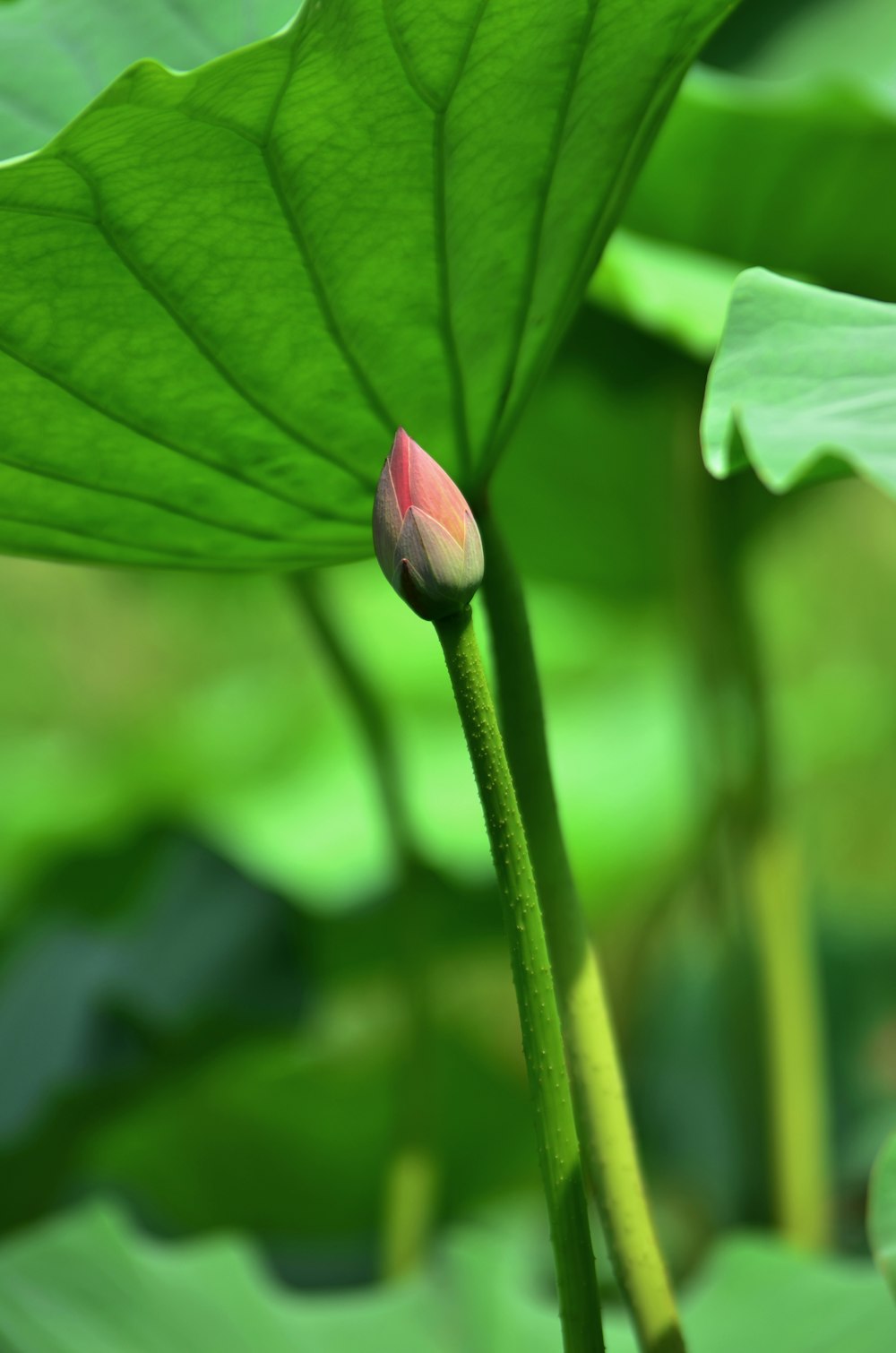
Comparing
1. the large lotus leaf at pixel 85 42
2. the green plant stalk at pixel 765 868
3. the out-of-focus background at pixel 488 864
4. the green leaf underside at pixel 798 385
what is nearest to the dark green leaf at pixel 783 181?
the out-of-focus background at pixel 488 864

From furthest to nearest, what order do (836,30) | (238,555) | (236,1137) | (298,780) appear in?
1. (298,780)
2. (236,1137)
3. (836,30)
4. (238,555)

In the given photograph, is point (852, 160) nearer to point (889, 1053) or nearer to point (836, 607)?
point (889, 1053)

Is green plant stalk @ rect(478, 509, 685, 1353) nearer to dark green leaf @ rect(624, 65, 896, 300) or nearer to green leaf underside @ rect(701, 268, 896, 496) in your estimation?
green leaf underside @ rect(701, 268, 896, 496)

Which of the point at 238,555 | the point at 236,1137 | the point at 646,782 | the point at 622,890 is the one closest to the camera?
the point at 238,555

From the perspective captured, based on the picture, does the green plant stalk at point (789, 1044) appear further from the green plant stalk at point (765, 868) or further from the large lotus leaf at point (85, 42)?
the large lotus leaf at point (85, 42)

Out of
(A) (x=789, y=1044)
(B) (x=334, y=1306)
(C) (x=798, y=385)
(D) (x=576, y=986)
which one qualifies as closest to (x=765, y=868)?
(A) (x=789, y=1044)

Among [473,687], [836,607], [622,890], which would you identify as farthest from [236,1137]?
[836,607]

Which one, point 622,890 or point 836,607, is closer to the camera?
point 622,890

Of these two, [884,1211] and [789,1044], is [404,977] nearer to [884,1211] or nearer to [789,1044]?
[789,1044]

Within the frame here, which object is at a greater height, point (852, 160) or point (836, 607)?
point (852, 160)
